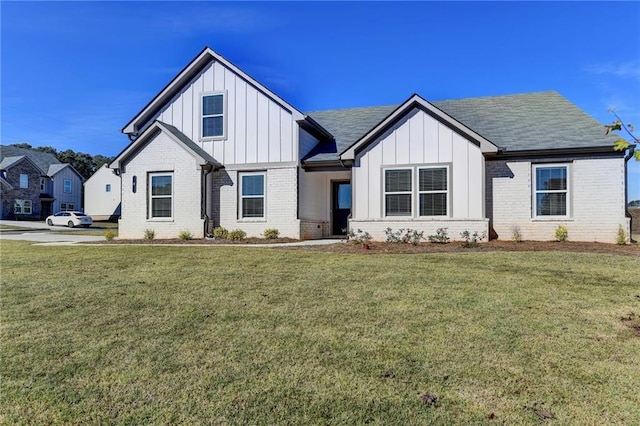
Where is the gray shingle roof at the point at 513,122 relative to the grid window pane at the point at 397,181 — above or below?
above

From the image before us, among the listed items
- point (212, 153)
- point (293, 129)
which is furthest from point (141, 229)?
point (293, 129)

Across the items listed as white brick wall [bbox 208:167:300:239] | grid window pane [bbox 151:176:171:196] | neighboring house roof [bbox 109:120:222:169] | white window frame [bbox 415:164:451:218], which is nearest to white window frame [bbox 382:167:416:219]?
white window frame [bbox 415:164:451:218]

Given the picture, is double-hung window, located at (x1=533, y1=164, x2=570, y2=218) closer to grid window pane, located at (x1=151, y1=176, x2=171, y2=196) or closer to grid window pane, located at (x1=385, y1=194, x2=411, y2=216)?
grid window pane, located at (x1=385, y1=194, x2=411, y2=216)

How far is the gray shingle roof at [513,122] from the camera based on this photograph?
46.1ft

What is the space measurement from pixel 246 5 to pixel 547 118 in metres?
11.7

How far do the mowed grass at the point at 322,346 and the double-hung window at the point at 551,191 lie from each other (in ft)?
18.8

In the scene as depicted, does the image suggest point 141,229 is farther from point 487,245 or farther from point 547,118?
point 547,118

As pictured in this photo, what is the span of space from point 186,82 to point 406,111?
30.0 ft

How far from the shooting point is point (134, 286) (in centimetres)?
737

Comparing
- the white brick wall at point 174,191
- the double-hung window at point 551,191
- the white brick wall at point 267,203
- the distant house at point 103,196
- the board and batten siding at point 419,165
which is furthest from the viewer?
the distant house at point 103,196

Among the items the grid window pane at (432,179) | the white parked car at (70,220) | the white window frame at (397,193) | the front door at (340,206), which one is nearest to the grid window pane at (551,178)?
the grid window pane at (432,179)

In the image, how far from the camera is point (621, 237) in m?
12.9

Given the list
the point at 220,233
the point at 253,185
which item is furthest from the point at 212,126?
the point at 220,233

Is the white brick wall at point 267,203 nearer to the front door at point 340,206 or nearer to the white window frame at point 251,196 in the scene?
the white window frame at point 251,196
